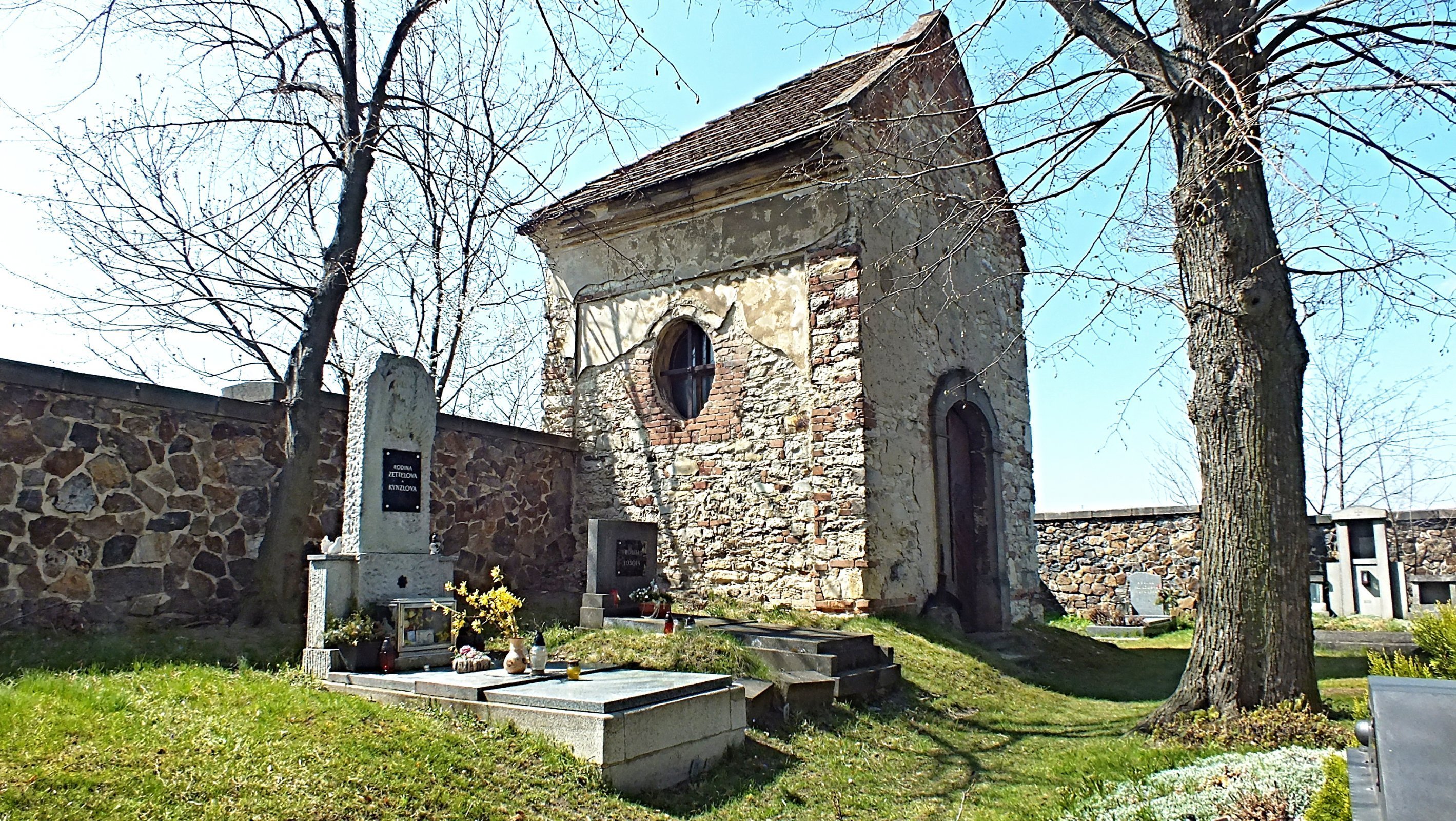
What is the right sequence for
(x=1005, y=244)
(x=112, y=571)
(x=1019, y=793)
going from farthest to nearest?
(x=1005, y=244) → (x=112, y=571) → (x=1019, y=793)

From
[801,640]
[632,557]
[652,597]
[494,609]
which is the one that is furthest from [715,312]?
[494,609]

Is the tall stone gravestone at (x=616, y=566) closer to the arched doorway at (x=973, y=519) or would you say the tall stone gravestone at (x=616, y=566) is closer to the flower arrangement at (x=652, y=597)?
the flower arrangement at (x=652, y=597)

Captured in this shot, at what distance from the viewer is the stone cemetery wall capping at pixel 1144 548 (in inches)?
661

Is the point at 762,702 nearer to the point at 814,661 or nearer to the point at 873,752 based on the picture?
the point at 873,752

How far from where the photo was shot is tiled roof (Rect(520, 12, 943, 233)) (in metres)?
12.3

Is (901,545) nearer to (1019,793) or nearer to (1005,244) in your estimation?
(1019,793)

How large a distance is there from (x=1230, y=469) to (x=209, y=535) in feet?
29.9

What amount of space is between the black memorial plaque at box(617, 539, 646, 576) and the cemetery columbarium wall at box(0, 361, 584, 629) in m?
3.20

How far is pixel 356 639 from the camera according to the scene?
7156mm

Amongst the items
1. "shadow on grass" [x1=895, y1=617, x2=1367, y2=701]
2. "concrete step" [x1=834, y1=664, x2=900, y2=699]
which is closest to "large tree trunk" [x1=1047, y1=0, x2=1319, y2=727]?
"concrete step" [x1=834, y1=664, x2=900, y2=699]

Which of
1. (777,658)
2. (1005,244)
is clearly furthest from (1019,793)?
(1005,244)

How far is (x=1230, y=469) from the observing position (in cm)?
691

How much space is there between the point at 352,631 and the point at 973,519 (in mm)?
9199

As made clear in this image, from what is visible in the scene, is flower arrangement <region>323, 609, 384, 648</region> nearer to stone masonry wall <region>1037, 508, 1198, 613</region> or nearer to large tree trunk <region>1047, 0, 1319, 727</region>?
large tree trunk <region>1047, 0, 1319, 727</region>
